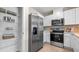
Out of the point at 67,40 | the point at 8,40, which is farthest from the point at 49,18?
the point at 8,40

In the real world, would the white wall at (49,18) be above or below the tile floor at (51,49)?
above

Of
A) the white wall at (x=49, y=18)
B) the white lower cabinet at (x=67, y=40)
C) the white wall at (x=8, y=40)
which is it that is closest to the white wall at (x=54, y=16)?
the white wall at (x=49, y=18)

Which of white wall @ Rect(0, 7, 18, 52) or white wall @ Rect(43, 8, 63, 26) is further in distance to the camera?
white wall @ Rect(43, 8, 63, 26)

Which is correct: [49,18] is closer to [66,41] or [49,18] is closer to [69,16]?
[69,16]

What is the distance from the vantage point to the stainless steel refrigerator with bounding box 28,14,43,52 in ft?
4.25

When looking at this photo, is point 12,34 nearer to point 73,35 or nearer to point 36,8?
point 36,8

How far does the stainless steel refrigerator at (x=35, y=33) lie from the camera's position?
1.30m

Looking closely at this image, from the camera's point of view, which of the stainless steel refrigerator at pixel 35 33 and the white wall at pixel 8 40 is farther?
the stainless steel refrigerator at pixel 35 33

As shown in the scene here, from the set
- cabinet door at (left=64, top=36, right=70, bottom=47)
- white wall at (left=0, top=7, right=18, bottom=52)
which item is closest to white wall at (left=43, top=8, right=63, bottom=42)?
cabinet door at (left=64, top=36, right=70, bottom=47)

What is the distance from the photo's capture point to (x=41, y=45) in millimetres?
1350

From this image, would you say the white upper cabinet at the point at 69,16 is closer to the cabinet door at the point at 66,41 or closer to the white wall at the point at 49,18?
the white wall at the point at 49,18

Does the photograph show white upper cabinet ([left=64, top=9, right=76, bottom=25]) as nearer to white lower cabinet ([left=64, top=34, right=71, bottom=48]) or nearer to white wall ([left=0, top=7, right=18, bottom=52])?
white lower cabinet ([left=64, top=34, right=71, bottom=48])

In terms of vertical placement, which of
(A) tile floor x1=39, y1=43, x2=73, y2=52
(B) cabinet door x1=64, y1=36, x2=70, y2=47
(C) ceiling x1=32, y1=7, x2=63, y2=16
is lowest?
(A) tile floor x1=39, y1=43, x2=73, y2=52

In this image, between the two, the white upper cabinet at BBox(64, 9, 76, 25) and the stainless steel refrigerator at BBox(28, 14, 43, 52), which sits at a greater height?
the white upper cabinet at BBox(64, 9, 76, 25)
